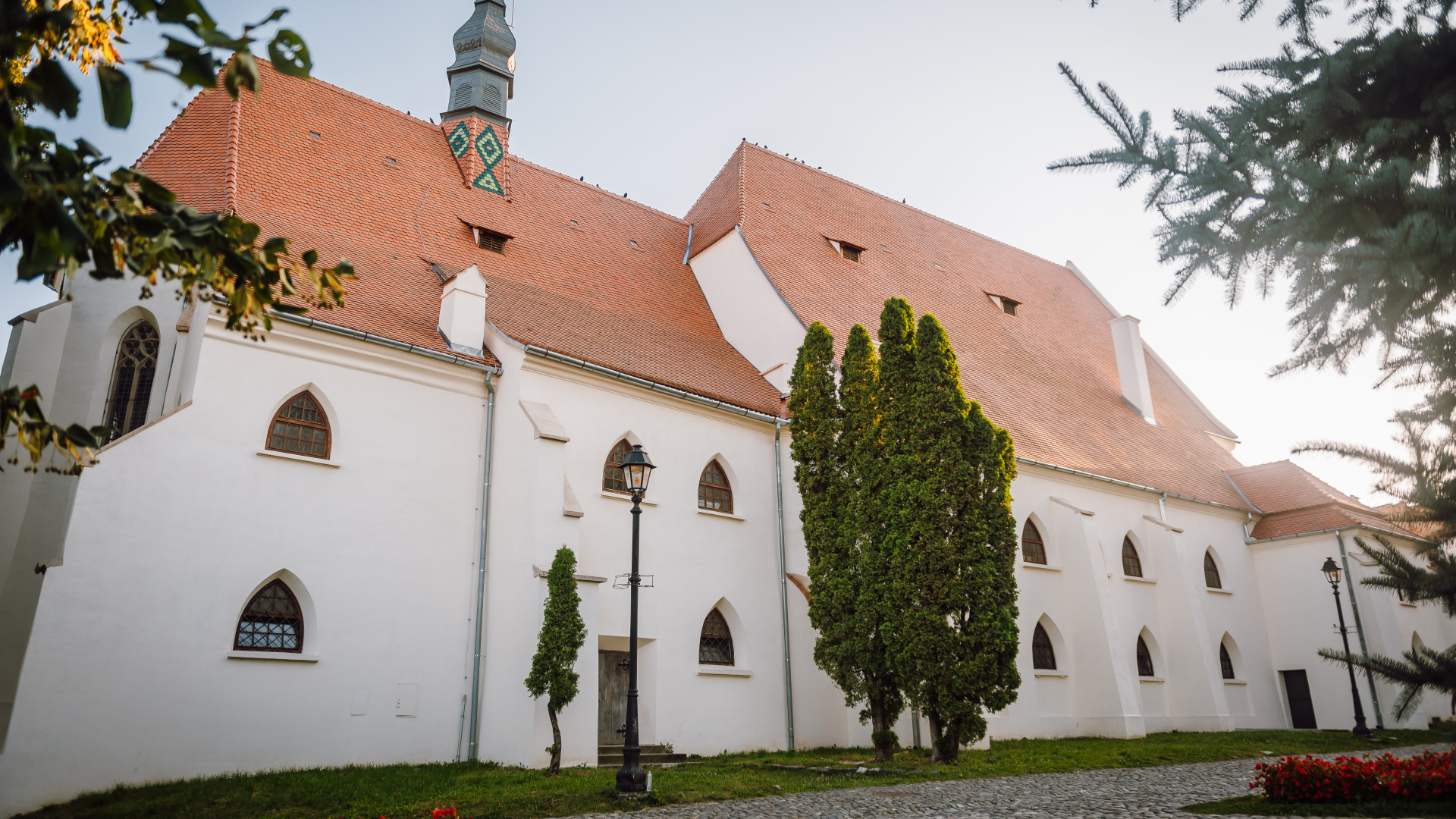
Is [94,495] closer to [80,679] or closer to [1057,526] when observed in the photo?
[80,679]

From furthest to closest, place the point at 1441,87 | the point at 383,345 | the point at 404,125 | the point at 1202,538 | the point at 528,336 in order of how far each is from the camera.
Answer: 1. the point at 1202,538
2. the point at 404,125
3. the point at 528,336
4. the point at 383,345
5. the point at 1441,87

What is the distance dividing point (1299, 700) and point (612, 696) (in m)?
18.2

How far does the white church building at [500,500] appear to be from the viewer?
35.5 feet

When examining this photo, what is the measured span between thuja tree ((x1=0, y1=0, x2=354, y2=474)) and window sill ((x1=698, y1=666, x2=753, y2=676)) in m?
11.6

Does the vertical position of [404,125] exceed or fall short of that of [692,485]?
it exceeds it

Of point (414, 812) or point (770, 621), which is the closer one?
point (414, 812)

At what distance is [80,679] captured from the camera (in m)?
9.88

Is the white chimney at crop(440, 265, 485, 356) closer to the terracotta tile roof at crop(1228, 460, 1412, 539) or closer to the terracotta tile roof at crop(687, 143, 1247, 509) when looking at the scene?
the terracotta tile roof at crop(687, 143, 1247, 509)

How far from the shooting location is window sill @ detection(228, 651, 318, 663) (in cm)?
1094

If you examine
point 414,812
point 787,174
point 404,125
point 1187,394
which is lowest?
point 414,812

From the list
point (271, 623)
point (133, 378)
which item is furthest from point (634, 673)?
point (133, 378)

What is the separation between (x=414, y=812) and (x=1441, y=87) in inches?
351

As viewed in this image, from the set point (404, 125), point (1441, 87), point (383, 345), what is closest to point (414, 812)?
point (383, 345)

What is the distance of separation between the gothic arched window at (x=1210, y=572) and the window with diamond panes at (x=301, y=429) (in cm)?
2052
